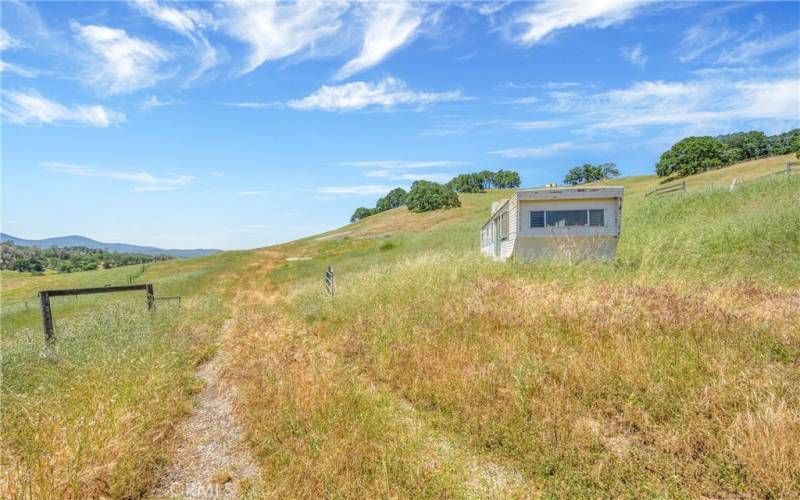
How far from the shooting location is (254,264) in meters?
41.0

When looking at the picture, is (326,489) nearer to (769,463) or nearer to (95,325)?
(769,463)

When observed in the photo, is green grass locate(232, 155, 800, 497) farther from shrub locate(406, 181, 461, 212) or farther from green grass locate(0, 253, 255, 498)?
shrub locate(406, 181, 461, 212)

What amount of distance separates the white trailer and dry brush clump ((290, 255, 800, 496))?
19.3ft

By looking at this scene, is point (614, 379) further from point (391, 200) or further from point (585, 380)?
point (391, 200)

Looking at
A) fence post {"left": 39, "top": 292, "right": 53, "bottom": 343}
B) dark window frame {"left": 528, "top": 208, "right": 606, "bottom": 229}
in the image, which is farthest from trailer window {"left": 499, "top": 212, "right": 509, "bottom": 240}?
fence post {"left": 39, "top": 292, "right": 53, "bottom": 343}

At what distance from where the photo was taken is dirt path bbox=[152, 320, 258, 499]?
12.7 ft

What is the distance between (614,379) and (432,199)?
8289 centimetres

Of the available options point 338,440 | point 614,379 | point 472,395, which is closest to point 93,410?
point 338,440

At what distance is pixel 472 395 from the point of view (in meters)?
4.96

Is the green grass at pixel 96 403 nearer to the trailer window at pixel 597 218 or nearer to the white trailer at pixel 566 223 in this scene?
the white trailer at pixel 566 223

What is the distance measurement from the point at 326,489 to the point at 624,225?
2772 centimetres

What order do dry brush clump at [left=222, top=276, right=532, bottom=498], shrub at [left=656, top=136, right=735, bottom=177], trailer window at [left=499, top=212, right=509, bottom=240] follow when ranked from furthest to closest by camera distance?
shrub at [left=656, top=136, right=735, bottom=177], trailer window at [left=499, top=212, right=509, bottom=240], dry brush clump at [left=222, top=276, right=532, bottom=498]

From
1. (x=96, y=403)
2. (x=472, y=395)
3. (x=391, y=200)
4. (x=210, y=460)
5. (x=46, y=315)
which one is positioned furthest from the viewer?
(x=391, y=200)

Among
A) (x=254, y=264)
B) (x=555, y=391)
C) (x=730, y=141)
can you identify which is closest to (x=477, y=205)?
(x=254, y=264)
